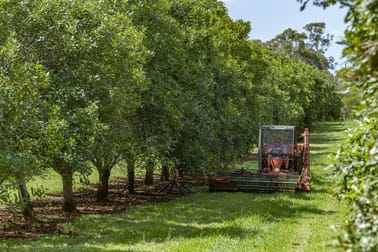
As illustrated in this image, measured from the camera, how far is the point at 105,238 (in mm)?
12461

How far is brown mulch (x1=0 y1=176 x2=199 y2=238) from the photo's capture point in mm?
14383

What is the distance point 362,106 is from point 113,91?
984cm

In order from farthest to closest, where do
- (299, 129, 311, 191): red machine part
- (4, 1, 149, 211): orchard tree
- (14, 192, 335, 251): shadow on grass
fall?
(299, 129, 311, 191): red machine part < (4, 1, 149, 211): orchard tree < (14, 192, 335, 251): shadow on grass

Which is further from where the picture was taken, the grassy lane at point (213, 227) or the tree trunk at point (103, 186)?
the tree trunk at point (103, 186)

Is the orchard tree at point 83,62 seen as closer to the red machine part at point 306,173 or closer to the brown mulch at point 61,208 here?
the brown mulch at point 61,208

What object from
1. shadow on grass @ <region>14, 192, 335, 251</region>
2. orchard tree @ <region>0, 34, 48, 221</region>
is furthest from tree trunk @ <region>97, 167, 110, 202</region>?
orchard tree @ <region>0, 34, 48, 221</region>

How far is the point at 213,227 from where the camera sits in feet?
42.6

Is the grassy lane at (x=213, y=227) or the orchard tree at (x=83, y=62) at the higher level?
the orchard tree at (x=83, y=62)

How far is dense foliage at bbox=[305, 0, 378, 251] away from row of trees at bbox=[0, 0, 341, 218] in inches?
264

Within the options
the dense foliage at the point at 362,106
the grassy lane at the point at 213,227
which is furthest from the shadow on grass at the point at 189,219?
the dense foliage at the point at 362,106

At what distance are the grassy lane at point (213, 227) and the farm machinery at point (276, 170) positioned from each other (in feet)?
2.82

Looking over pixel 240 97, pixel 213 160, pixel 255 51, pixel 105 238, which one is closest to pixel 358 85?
pixel 105 238

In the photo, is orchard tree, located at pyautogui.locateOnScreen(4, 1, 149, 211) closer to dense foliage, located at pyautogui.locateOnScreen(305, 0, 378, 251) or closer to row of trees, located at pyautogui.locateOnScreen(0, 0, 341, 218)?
row of trees, located at pyautogui.locateOnScreen(0, 0, 341, 218)

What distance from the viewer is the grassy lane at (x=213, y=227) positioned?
11.0m
